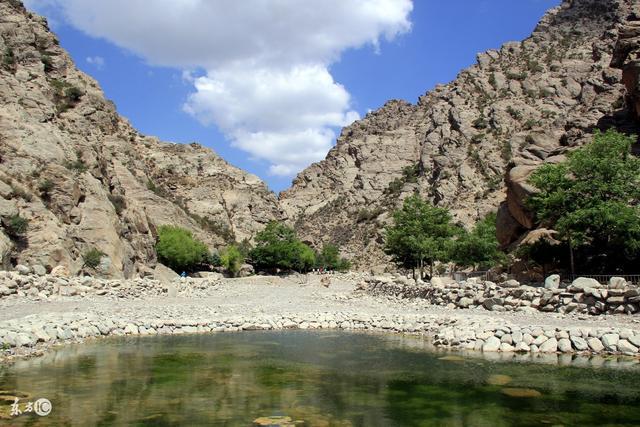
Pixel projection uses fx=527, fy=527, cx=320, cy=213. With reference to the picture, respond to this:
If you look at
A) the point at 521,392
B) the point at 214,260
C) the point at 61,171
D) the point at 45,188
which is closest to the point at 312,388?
the point at 521,392

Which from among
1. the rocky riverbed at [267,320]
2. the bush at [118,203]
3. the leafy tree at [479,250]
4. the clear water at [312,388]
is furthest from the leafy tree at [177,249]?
the clear water at [312,388]

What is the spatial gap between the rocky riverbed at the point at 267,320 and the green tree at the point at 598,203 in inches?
269

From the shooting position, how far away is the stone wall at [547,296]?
2053 cm

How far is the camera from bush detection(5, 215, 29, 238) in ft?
105

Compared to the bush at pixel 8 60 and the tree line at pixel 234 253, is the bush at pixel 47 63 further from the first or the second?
the tree line at pixel 234 253

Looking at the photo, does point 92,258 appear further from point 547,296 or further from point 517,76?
point 517,76

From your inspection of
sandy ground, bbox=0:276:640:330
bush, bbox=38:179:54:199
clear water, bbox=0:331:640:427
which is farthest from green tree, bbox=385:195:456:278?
clear water, bbox=0:331:640:427

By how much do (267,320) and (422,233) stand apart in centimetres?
2761

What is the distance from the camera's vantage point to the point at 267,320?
85.1 ft

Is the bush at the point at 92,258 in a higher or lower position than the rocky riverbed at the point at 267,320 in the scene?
higher

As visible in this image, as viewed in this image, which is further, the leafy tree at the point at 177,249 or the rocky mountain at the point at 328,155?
the leafy tree at the point at 177,249

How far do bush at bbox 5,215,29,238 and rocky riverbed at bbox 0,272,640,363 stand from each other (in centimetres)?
502

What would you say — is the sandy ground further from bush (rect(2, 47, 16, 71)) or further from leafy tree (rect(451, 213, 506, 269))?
bush (rect(2, 47, 16, 71))

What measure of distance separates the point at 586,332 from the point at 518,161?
28.2m
